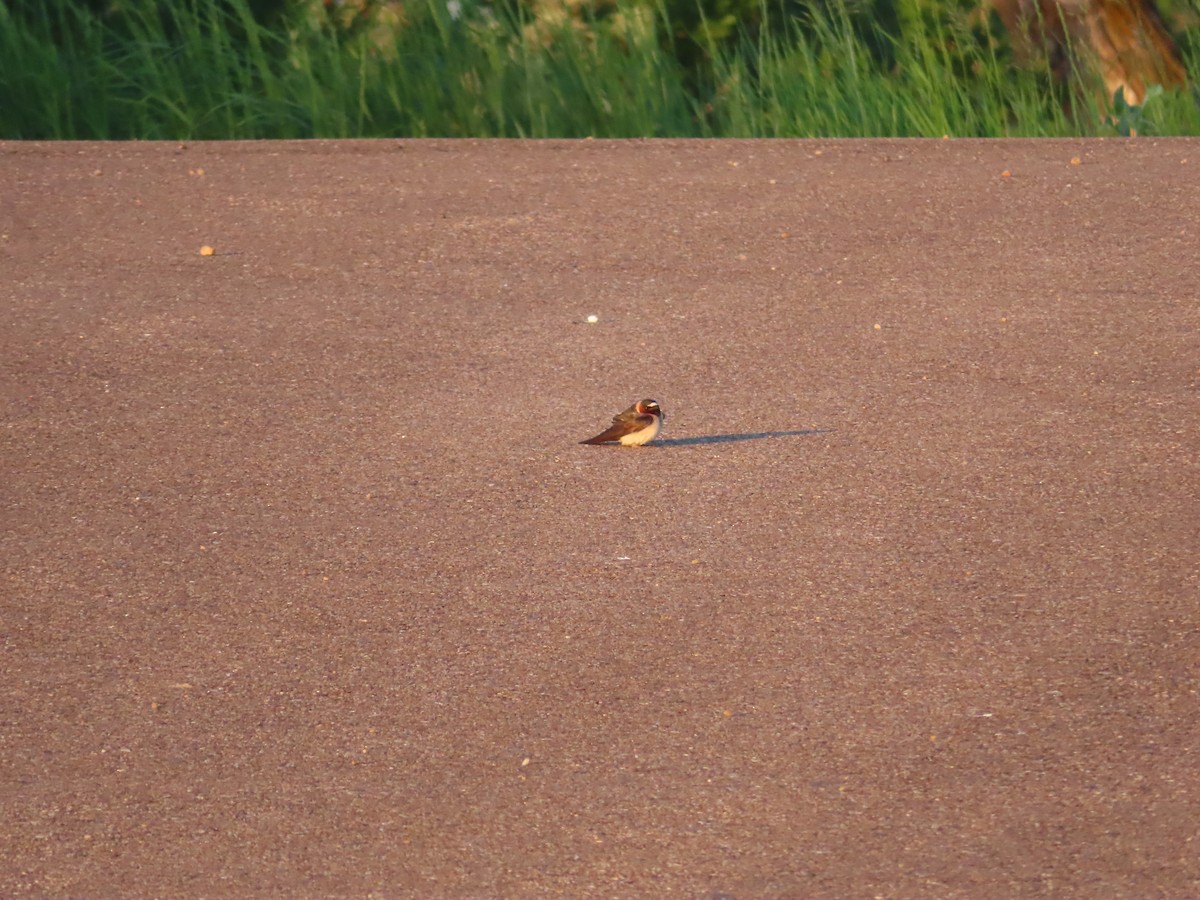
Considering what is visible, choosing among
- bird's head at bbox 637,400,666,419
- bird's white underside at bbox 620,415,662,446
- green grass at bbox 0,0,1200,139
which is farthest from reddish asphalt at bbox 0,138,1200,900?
green grass at bbox 0,0,1200,139

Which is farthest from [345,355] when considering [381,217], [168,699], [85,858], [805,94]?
[805,94]

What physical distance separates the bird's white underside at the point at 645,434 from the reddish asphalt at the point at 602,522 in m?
0.13

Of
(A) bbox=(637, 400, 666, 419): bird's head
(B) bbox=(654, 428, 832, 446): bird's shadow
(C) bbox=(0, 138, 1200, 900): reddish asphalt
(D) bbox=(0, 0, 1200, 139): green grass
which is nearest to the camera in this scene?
(C) bbox=(0, 138, 1200, 900): reddish asphalt

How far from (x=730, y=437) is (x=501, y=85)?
568cm

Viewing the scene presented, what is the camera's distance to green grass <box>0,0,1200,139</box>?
1194 centimetres

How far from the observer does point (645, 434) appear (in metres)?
6.96

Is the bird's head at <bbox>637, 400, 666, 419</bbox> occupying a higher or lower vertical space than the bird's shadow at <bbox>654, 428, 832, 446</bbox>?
higher

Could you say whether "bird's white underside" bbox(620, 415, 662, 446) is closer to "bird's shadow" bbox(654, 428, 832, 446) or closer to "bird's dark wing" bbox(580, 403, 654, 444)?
"bird's dark wing" bbox(580, 403, 654, 444)

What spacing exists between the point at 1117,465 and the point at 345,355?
11.7 feet

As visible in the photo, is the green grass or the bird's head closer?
the bird's head

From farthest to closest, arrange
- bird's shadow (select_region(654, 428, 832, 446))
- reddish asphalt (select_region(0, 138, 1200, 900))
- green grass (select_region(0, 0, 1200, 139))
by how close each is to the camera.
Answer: green grass (select_region(0, 0, 1200, 139)), bird's shadow (select_region(654, 428, 832, 446)), reddish asphalt (select_region(0, 138, 1200, 900))

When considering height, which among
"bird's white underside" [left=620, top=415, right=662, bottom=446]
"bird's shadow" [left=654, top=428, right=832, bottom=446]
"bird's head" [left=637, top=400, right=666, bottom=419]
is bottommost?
"bird's shadow" [left=654, top=428, right=832, bottom=446]

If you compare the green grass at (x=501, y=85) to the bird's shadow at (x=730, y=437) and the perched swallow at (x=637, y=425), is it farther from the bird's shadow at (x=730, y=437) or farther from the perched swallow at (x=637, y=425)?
the perched swallow at (x=637, y=425)

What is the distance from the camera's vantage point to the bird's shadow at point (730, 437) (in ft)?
23.9
